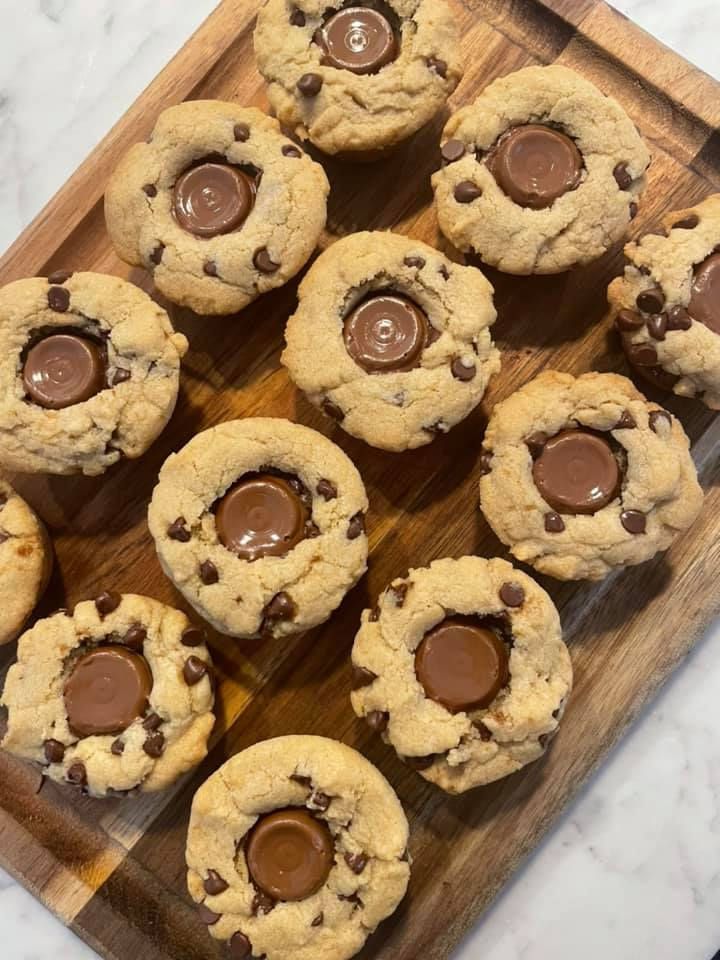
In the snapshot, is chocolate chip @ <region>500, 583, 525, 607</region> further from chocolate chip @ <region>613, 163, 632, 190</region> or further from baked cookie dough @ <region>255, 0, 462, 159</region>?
baked cookie dough @ <region>255, 0, 462, 159</region>

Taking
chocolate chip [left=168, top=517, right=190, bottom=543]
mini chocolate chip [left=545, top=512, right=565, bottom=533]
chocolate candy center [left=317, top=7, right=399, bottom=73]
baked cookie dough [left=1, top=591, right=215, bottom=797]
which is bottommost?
baked cookie dough [left=1, top=591, right=215, bottom=797]

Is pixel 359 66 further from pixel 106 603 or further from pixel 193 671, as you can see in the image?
pixel 193 671

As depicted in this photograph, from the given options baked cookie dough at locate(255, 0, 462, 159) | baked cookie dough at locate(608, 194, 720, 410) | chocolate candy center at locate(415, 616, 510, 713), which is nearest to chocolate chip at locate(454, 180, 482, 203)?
baked cookie dough at locate(255, 0, 462, 159)

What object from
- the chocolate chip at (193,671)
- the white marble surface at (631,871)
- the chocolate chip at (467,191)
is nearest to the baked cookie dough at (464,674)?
the chocolate chip at (193,671)

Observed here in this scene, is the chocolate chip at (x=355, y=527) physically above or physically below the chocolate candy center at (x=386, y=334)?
below

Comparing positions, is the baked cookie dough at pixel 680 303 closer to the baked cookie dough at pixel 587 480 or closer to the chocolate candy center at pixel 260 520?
the baked cookie dough at pixel 587 480

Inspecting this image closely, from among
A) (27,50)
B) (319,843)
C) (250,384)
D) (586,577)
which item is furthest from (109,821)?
(27,50)
